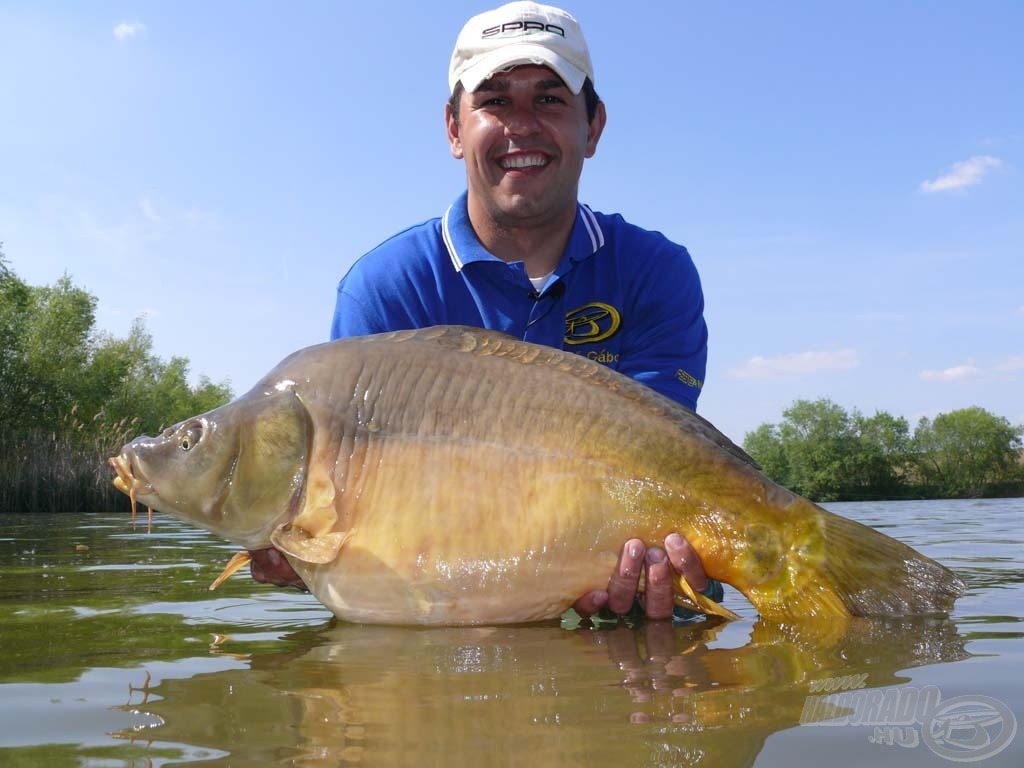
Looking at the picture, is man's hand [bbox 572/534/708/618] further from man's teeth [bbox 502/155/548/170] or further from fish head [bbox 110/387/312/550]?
man's teeth [bbox 502/155/548/170]

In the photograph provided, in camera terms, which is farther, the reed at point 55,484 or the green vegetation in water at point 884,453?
the green vegetation in water at point 884,453

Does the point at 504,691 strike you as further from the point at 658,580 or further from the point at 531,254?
the point at 531,254

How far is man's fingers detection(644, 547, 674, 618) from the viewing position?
2758 millimetres

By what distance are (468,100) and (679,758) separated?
11.6 feet

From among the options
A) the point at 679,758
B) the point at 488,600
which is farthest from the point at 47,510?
the point at 679,758

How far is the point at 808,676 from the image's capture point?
199cm

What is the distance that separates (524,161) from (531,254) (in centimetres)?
44

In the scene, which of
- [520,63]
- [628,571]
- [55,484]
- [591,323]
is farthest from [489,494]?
[55,484]

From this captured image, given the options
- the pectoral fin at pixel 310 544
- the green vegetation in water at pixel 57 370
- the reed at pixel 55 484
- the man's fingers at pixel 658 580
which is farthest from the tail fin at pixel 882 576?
the green vegetation in water at pixel 57 370

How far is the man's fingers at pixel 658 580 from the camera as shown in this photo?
2758 millimetres

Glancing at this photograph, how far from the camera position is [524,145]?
4227mm

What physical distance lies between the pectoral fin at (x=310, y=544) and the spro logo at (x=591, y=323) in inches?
68.2

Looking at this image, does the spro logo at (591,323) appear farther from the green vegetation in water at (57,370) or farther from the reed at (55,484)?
the green vegetation in water at (57,370)

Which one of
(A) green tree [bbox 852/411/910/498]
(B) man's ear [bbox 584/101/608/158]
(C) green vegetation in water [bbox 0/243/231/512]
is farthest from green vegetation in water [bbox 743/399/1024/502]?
(B) man's ear [bbox 584/101/608/158]
